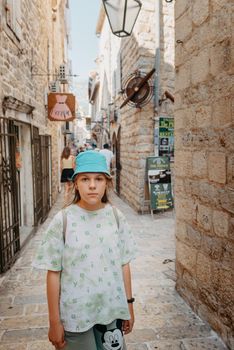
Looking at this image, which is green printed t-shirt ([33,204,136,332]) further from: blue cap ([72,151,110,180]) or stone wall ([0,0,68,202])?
stone wall ([0,0,68,202])

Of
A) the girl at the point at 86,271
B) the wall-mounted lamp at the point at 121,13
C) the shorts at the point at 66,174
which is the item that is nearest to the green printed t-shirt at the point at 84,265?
the girl at the point at 86,271

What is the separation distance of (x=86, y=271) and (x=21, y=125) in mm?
5241

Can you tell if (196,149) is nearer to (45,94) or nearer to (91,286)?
(91,286)

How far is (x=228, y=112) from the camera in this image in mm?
2584

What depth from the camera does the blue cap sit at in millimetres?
1776

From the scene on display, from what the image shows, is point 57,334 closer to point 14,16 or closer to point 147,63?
point 14,16

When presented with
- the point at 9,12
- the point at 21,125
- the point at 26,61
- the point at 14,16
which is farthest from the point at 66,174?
the point at 9,12

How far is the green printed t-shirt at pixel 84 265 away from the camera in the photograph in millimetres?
1724

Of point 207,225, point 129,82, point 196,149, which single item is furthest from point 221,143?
point 129,82

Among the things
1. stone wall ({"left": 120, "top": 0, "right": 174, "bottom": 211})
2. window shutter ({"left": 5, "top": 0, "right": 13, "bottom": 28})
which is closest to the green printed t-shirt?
window shutter ({"left": 5, "top": 0, "right": 13, "bottom": 28})

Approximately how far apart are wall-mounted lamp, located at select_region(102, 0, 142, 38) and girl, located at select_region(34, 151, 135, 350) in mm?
3546

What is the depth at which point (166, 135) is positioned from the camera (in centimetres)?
804

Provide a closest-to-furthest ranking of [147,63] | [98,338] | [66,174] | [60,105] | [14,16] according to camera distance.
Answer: [98,338] < [14,16] < [147,63] < [60,105] < [66,174]

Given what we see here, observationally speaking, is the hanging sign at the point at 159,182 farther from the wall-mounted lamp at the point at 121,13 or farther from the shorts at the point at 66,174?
the wall-mounted lamp at the point at 121,13
